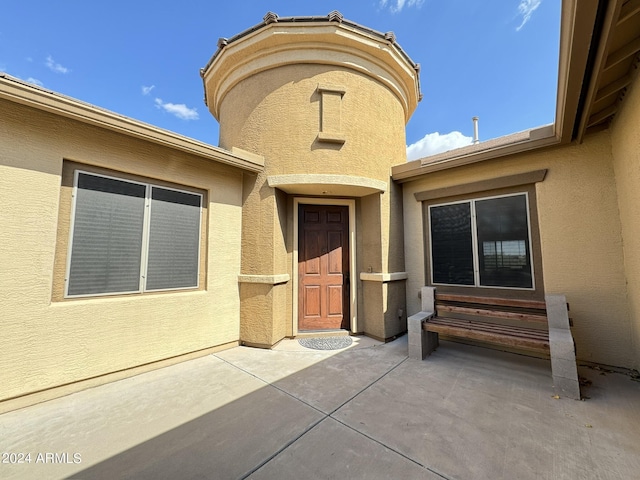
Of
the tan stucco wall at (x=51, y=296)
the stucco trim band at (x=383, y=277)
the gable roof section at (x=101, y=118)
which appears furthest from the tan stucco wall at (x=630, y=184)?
the tan stucco wall at (x=51, y=296)

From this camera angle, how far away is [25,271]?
8.86ft

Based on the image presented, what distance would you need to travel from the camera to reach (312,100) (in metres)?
4.66

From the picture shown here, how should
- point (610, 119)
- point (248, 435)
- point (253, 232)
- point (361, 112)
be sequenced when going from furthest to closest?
point (361, 112), point (253, 232), point (610, 119), point (248, 435)

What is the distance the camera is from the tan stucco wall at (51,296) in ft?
8.65

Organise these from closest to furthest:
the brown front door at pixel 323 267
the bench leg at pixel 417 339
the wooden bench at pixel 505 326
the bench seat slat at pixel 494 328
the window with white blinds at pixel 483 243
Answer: the wooden bench at pixel 505 326 < the bench seat slat at pixel 494 328 < the bench leg at pixel 417 339 < the window with white blinds at pixel 483 243 < the brown front door at pixel 323 267

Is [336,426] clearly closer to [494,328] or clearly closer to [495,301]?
[494,328]

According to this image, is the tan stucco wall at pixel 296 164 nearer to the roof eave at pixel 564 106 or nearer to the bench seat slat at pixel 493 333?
the roof eave at pixel 564 106

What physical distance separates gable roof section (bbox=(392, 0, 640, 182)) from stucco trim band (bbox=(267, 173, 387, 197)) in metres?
1.72

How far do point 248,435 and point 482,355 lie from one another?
139 inches

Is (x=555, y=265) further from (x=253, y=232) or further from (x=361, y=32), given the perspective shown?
(x=361, y=32)

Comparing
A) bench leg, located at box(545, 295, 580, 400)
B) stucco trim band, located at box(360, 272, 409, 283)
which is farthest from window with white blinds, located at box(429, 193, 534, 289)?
bench leg, located at box(545, 295, 580, 400)

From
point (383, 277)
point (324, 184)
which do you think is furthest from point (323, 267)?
point (324, 184)

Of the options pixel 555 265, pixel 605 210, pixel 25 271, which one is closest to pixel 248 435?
pixel 25 271

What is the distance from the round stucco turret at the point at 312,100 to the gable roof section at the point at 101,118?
3.01 feet
